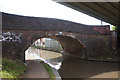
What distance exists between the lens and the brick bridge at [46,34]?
7.37m

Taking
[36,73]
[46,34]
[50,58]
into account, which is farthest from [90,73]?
[50,58]

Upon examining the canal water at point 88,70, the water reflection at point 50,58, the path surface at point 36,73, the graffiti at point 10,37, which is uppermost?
the graffiti at point 10,37

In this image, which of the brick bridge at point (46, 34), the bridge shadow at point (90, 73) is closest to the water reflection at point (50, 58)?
the bridge shadow at point (90, 73)

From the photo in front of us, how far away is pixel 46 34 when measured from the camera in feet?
31.4

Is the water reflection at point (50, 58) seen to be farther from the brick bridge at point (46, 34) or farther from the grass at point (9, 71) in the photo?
the grass at point (9, 71)

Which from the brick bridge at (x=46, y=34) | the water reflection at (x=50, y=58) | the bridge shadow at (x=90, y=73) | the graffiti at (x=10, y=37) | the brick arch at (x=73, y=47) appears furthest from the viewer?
the brick arch at (x=73, y=47)

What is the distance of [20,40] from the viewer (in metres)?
7.89

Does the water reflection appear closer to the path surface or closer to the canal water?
the canal water

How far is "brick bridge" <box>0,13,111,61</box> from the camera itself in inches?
290

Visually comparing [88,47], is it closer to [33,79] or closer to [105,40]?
[105,40]

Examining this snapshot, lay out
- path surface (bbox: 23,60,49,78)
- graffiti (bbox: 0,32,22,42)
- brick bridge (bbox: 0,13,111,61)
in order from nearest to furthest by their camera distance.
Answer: path surface (bbox: 23,60,49,78) → graffiti (bbox: 0,32,22,42) → brick bridge (bbox: 0,13,111,61)

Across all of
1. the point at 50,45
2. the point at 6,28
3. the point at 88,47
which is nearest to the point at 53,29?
the point at 6,28

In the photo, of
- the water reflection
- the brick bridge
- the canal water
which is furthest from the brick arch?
the canal water

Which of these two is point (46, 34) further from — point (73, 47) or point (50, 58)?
point (73, 47)
